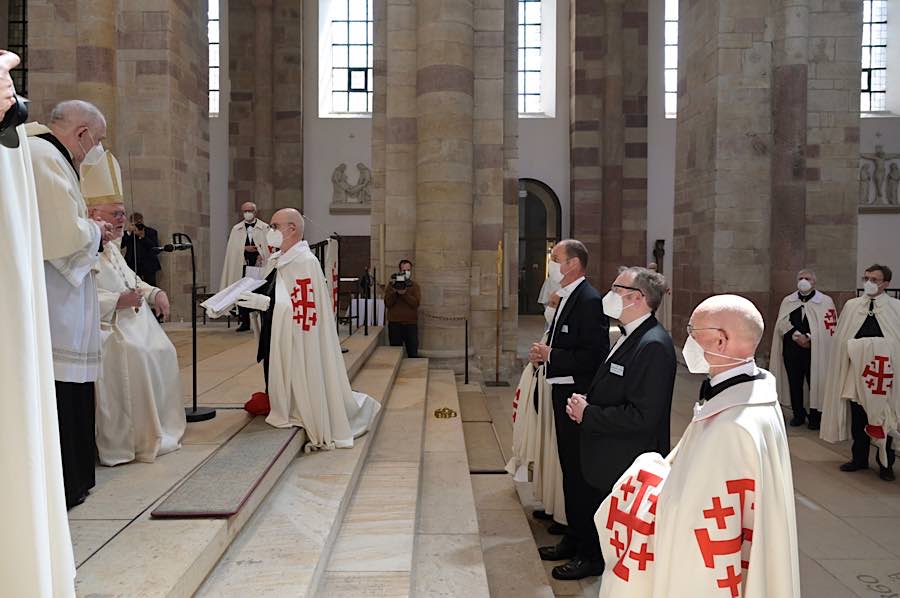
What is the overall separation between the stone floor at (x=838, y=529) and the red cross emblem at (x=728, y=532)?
222cm

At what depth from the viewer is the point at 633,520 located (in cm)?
259

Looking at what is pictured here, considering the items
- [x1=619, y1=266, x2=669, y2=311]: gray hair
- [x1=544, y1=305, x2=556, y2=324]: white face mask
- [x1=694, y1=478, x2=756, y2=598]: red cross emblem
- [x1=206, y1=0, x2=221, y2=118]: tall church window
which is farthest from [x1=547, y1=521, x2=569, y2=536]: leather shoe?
[x1=206, y1=0, x2=221, y2=118]: tall church window

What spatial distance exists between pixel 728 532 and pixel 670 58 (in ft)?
68.2

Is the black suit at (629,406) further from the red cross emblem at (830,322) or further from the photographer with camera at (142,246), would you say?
the photographer with camera at (142,246)

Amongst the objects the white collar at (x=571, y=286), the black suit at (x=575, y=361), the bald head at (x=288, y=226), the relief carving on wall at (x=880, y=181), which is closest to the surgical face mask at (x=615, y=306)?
the black suit at (x=575, y=361)

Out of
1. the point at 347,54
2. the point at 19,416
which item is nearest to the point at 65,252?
the point at 19,416

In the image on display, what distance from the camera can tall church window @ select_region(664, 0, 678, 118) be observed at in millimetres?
20891

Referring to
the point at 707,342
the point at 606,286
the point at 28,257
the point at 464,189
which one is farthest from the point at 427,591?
the point at 606,286

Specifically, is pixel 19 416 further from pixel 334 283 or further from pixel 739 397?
pixel 334 283

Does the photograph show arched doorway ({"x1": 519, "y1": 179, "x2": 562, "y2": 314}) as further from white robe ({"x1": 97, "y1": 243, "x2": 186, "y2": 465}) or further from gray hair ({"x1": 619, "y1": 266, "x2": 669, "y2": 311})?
white robe ({"x1": 97, "y1": 243, "x2": 186, "y2": 465})

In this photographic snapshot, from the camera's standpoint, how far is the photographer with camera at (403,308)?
1053 centimetres

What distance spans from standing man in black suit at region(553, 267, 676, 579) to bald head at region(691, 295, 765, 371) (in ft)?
3.63

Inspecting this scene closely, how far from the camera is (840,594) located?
4.46 meters

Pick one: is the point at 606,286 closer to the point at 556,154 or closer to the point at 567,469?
the point at 556,154
